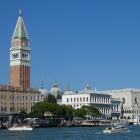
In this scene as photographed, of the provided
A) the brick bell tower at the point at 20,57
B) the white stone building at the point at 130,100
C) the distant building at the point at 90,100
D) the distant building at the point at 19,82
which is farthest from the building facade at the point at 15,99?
the white stone building at the point at 130,100

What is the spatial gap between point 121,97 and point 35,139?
422 feet

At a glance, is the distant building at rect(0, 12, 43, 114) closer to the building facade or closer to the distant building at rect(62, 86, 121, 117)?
the building facade

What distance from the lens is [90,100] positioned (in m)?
172

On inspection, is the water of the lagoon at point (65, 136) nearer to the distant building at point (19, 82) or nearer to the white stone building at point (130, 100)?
the distant building at point (19, 82)

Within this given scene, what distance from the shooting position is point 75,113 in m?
144

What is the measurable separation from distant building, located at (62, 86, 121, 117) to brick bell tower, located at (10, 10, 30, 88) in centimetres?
2067

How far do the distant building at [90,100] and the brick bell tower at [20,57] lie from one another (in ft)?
67.8

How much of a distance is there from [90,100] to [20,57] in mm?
26952

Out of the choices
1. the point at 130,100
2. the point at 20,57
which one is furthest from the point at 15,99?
the point at 130,100

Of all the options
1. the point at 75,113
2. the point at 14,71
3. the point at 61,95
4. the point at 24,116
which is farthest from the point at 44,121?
the point at 61,95

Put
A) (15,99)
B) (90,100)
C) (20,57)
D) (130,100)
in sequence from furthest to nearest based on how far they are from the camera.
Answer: (130,100) → (90,100) → (20,57) → (15,99)

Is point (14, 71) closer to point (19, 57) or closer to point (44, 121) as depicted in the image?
point (19, 57)

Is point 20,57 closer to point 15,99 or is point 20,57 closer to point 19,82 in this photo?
point 19,82

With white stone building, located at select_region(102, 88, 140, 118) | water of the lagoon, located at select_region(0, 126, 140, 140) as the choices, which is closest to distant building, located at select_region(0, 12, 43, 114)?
white stone building, located at select_region(102, 88, 140, 118)
